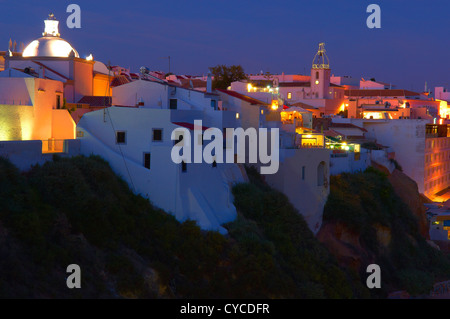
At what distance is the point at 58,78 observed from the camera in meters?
31.7

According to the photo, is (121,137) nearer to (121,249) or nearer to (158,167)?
(158,167)

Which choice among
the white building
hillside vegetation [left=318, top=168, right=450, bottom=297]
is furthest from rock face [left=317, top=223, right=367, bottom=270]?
the white building

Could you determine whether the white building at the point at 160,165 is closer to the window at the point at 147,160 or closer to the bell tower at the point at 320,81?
the window at the point at 147,160

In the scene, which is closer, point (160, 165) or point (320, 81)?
point (160, 165)

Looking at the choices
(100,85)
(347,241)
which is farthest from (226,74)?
(347,241)

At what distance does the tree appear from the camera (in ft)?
164

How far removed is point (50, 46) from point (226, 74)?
19.0 metres

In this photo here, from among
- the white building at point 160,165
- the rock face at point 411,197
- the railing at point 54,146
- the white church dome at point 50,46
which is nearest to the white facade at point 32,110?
the railing at point 54,146

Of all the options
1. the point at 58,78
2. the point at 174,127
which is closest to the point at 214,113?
the point at 174,127

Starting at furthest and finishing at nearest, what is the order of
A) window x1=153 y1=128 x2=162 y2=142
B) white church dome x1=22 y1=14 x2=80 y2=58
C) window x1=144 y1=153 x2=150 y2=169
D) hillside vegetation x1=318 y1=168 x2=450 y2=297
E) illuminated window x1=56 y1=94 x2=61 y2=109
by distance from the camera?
white church dome x1=22 y1=14 x2=80 y2=58 < hillside vegetation x1=318 y1=168 x2=450 y2=297 < illuminated window x1=56 y1=94 x2=61 y2=109 < window x1=153 y1=128 x2=162 y2=142 < window x1=144 y1=153 x2=150 y2=169

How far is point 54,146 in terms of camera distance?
79.5ft

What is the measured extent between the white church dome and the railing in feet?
32.0

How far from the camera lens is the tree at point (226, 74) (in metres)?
49.9

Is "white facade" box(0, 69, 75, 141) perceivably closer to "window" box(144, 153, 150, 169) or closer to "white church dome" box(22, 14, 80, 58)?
"window" box(144, 153, 150, 169)
